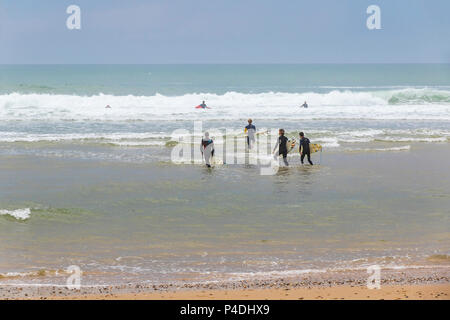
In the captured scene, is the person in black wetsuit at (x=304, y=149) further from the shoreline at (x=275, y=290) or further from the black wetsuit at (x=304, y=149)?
the shoreline at (x=275, y=290)

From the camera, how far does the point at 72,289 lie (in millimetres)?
7863

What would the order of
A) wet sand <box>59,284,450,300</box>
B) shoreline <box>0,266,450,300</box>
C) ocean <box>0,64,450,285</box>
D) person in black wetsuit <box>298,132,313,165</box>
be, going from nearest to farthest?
wet sand <box>59,284,450,300</box>
shoreline <box>0,266,450,300</box>
ocean <box>0,64,450,285</box>
person in black wetsuit <box>298,132,313,165</box>

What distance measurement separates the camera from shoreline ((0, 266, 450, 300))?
738cm

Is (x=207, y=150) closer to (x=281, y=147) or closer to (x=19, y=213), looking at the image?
(x=281, y=147)

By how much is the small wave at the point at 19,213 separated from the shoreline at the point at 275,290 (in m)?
4.01

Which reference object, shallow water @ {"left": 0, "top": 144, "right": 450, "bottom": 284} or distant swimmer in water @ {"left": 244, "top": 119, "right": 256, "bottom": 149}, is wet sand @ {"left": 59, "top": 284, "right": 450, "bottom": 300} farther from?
distant swimmer in water @ {"left": 244, "top": 119, "right": 256, "bottom": 149}

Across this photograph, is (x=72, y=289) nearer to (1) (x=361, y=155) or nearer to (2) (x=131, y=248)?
(2) (x=131, y=248)

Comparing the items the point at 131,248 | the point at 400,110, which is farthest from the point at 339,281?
the point at 400,110

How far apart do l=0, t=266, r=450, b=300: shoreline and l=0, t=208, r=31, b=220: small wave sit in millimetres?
4005

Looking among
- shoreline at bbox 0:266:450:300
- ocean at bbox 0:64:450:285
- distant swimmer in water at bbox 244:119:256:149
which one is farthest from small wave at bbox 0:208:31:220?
distant swimmer in water at bbox 244:119:256:149

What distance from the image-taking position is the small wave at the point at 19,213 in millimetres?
11852

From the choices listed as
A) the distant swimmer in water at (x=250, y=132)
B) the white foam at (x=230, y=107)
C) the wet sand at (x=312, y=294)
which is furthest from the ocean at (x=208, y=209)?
the white foam at (x=230, y=107)

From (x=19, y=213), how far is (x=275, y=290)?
659 cm

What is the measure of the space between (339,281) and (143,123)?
26486mm
